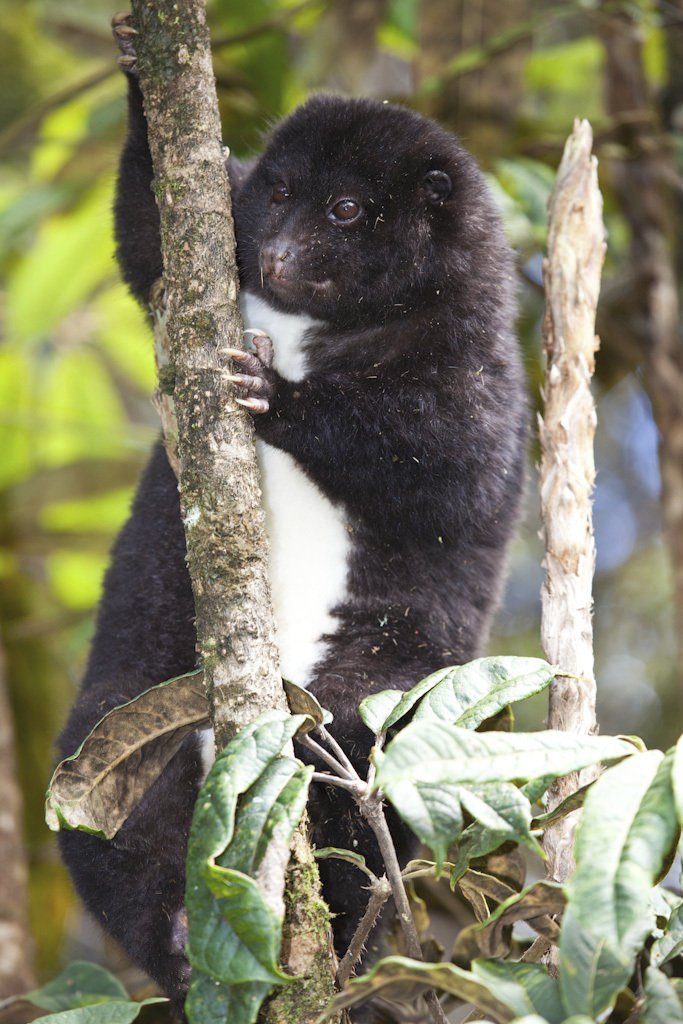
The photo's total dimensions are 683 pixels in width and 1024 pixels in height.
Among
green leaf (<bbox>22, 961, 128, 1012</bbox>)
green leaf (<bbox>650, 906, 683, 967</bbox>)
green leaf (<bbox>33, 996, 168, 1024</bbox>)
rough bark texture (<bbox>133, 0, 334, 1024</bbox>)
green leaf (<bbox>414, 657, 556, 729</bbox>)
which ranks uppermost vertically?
rough bark texture (<bbox>133, 0, 334, 1024</bbox>)

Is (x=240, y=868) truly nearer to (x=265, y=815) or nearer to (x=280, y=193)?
(x=265, y=815)

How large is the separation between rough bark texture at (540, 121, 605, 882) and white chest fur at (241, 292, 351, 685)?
1.94 ft

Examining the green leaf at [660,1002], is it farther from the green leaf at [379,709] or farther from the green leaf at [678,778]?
the green leaf at [379,709]

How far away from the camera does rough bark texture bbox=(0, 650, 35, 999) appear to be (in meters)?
3.11

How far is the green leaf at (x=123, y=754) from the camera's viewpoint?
2.05 meters

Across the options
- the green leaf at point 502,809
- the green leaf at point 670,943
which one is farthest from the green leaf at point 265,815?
the green leaf at point 670,943

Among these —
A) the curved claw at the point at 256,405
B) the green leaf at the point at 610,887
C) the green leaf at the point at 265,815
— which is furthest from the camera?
the curved claw at the point at 256,405

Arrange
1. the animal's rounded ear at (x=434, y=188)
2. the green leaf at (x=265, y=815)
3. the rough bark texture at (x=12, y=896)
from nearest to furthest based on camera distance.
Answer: the green leaf at (x=265, y=815), the animal's rounded ear at (x=434, y=188), the rough bark texture at (x=12, y=896)

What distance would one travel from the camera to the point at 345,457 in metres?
2.55

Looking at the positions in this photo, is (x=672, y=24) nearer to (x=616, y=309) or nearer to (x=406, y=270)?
(x=616, y=309)

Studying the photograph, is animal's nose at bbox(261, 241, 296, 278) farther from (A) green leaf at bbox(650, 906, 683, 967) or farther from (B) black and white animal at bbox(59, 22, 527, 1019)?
(A) green leaf at bbox(650, 906, 683, 967)

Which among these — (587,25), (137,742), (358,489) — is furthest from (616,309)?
(137,742)

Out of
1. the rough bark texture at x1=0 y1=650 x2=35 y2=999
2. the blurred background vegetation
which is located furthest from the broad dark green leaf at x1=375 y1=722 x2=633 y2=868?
the blurred background vegetation

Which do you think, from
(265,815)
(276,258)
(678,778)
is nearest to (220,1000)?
(265,815)
